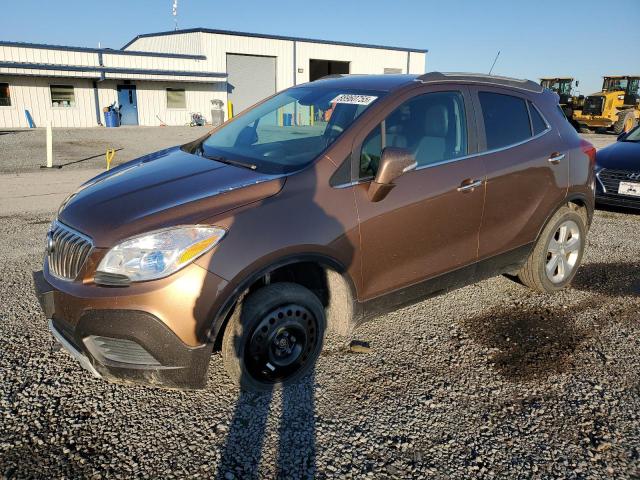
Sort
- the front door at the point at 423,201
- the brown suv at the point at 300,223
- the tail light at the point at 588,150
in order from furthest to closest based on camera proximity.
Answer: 1. the tail light at the point at 588,150
2. the front door at the point at 423,201
3. the brown suv at the point at 300,223

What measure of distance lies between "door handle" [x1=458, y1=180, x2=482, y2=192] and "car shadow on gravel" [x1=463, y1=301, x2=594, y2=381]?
113 centimetres

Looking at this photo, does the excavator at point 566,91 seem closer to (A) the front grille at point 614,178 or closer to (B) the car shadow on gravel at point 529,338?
(A) the front grille at point 614,178

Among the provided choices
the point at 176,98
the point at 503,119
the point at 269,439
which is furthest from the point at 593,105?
the point at 269,439

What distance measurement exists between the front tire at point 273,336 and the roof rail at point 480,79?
1.82 m

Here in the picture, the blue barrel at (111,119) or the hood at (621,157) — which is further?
the blue barrel at (111,119)

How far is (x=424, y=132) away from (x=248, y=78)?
33.2 meters

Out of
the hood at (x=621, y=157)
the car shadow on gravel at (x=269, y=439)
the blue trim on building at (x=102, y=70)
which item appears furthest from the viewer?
the blue trim on building at (x=102, y=70)

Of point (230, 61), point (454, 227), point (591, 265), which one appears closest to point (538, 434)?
point (454, 227)

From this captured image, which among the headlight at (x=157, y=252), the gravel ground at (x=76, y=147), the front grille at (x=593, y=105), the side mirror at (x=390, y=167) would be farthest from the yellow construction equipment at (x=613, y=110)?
the headlight at (x=157, y=252)

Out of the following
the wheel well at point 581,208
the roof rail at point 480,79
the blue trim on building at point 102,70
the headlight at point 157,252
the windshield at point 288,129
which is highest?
the blue trim on building at point 102,70

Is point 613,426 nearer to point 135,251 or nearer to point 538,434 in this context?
point 538,434

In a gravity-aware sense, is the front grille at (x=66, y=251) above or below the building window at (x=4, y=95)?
below

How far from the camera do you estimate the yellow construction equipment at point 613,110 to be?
83.0ft

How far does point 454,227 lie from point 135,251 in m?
2.16
